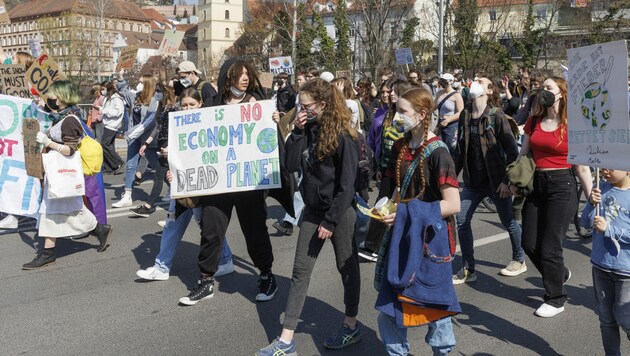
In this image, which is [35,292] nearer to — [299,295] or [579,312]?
[299,295]

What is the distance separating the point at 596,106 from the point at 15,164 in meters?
6.80

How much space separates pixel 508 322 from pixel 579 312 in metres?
0.68

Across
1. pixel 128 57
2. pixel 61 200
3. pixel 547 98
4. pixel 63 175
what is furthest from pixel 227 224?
pixel 128 57

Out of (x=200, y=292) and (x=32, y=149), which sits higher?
(x=32, y=149)

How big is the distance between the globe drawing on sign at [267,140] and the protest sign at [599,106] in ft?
7.83

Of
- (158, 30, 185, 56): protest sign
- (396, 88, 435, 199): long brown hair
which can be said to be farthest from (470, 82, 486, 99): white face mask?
(158, 30, 185, 56): protest sign

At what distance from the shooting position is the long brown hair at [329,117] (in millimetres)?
4297

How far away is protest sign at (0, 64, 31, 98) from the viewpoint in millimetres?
9281

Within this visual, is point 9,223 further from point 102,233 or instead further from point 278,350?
point 278,350

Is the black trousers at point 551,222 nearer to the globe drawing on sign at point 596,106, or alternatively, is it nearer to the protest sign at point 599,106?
the protest sign at point 599,106

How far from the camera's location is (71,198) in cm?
661

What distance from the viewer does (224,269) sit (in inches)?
247

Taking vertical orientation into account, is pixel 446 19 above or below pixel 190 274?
above

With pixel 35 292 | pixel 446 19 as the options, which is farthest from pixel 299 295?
pixel 446 19
